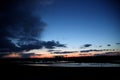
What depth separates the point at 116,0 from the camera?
9.08 m

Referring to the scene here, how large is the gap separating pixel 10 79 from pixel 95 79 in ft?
12.7

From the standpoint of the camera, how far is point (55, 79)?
956 cm

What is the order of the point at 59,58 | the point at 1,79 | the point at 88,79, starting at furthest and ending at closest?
the point at 59,58 → the point at 88,79 → the point at 1,79

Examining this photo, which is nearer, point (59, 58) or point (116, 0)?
point (116, 0)

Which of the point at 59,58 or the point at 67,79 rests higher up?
the point at 59,58

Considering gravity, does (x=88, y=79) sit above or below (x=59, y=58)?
below

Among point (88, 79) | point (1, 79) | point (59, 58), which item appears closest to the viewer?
point (1, 79)

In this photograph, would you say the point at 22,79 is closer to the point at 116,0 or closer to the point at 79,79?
the point at 79,79

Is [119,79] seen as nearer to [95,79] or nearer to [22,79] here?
[95,79]

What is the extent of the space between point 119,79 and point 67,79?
8.00 ft

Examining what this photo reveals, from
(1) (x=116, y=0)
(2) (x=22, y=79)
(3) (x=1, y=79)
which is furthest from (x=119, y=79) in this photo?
(3) (x=1, y=79)

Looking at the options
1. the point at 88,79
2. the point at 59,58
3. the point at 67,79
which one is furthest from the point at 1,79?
the point at 59,58

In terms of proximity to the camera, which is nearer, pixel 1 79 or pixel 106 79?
pixel 1 79

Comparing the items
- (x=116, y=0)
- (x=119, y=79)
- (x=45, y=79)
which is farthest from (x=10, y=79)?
(x=116, y=0)
